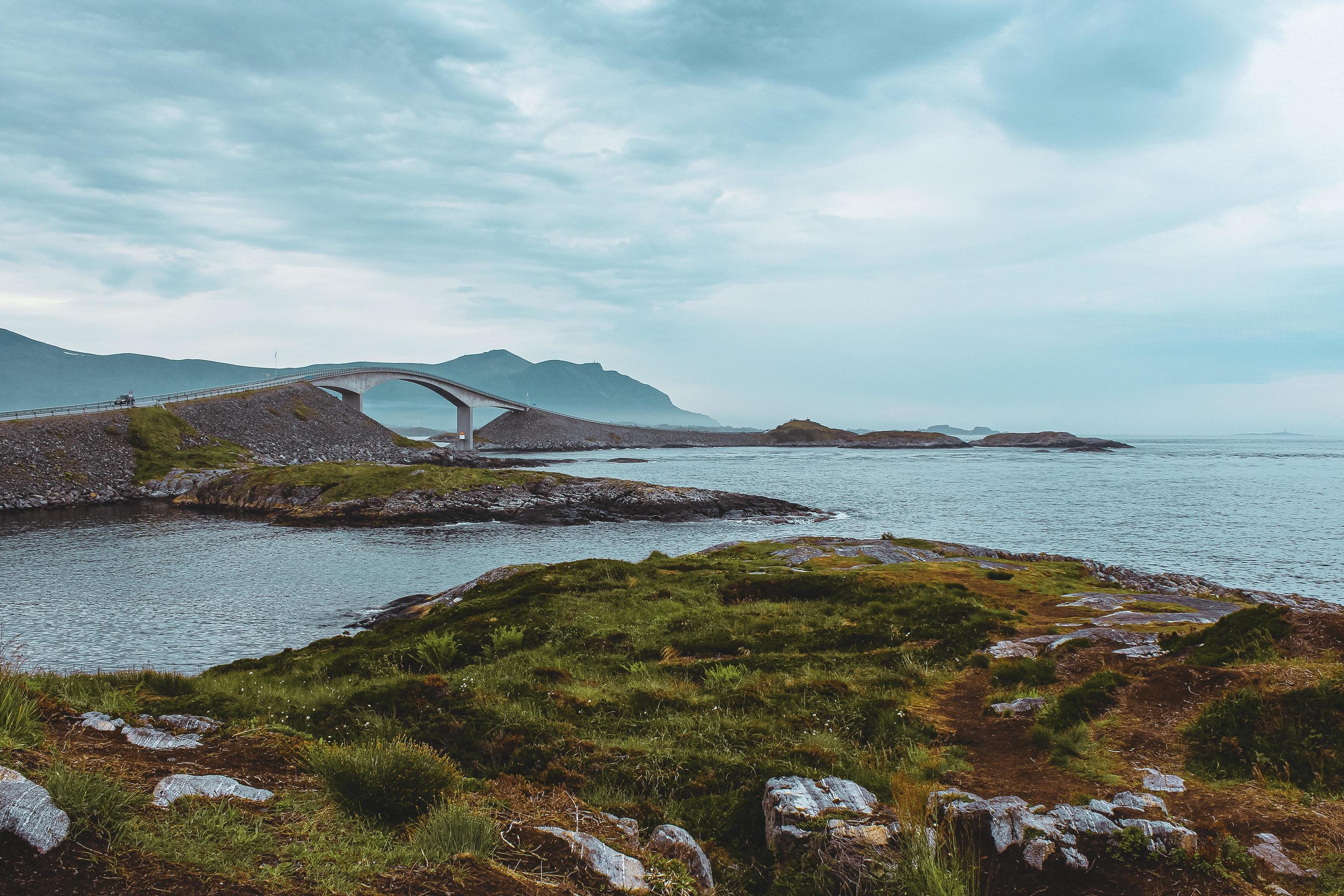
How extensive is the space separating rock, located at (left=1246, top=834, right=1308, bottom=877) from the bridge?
10905 cm

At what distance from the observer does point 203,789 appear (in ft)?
23.2

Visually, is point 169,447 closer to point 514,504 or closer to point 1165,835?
point 514,504

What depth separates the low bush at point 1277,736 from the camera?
8805mm

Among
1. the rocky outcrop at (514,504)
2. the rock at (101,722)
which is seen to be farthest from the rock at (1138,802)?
the rocky outcrop at (514,504)

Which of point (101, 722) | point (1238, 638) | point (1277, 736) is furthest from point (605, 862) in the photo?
point (1238, 638)

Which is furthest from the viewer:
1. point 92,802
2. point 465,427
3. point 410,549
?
point 465,427

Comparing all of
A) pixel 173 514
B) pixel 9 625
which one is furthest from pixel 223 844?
pixel 173 514

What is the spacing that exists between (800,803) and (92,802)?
674 centimetres

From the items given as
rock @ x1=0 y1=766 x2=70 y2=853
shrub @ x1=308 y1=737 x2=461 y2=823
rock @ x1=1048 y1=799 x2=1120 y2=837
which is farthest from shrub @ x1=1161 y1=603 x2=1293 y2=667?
rock @ x1=0 y1=766 x2=70 y2=853

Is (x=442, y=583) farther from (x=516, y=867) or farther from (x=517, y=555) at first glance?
(x=516, y=867)

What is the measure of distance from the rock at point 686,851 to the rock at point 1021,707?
6.80 metres

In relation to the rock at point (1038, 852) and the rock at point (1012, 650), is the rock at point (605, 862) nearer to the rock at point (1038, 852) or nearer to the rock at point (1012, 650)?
the rock at point (1038, 852)

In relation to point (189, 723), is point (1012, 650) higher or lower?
lower

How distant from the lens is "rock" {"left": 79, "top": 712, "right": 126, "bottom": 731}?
866 cm
